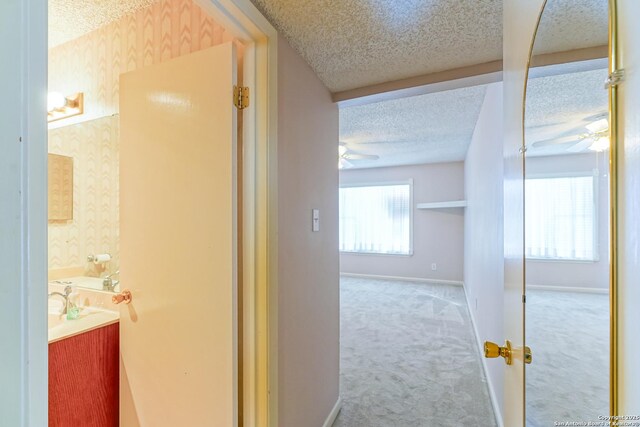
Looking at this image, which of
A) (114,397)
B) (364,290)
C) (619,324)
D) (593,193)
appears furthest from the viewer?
(364,290)

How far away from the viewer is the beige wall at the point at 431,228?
17.7 feet

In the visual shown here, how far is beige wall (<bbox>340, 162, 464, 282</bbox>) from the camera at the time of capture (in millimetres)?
5383

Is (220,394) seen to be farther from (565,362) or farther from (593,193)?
(593,193)

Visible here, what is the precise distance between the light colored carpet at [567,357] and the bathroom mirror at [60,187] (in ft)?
8.45

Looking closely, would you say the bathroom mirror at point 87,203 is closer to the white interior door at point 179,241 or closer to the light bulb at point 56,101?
the light bulb at point 56,101

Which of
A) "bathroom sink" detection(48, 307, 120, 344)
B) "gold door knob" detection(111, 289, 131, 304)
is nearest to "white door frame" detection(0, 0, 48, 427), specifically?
"gold door knob" detection(111, 289, 131, 304)

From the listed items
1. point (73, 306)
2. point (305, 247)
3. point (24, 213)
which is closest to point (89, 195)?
point (73, 306)

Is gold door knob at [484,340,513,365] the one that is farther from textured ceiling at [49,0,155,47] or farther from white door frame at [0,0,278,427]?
textured ceiling at [49,0,155,47]

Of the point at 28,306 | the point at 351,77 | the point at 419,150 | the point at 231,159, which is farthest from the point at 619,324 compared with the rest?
the point at 419,150

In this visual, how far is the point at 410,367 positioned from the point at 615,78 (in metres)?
2.65

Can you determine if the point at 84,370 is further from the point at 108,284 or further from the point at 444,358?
the point at 444,358

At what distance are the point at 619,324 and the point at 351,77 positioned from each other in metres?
1.56

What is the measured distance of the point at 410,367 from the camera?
2455mm

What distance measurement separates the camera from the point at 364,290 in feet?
16.8
